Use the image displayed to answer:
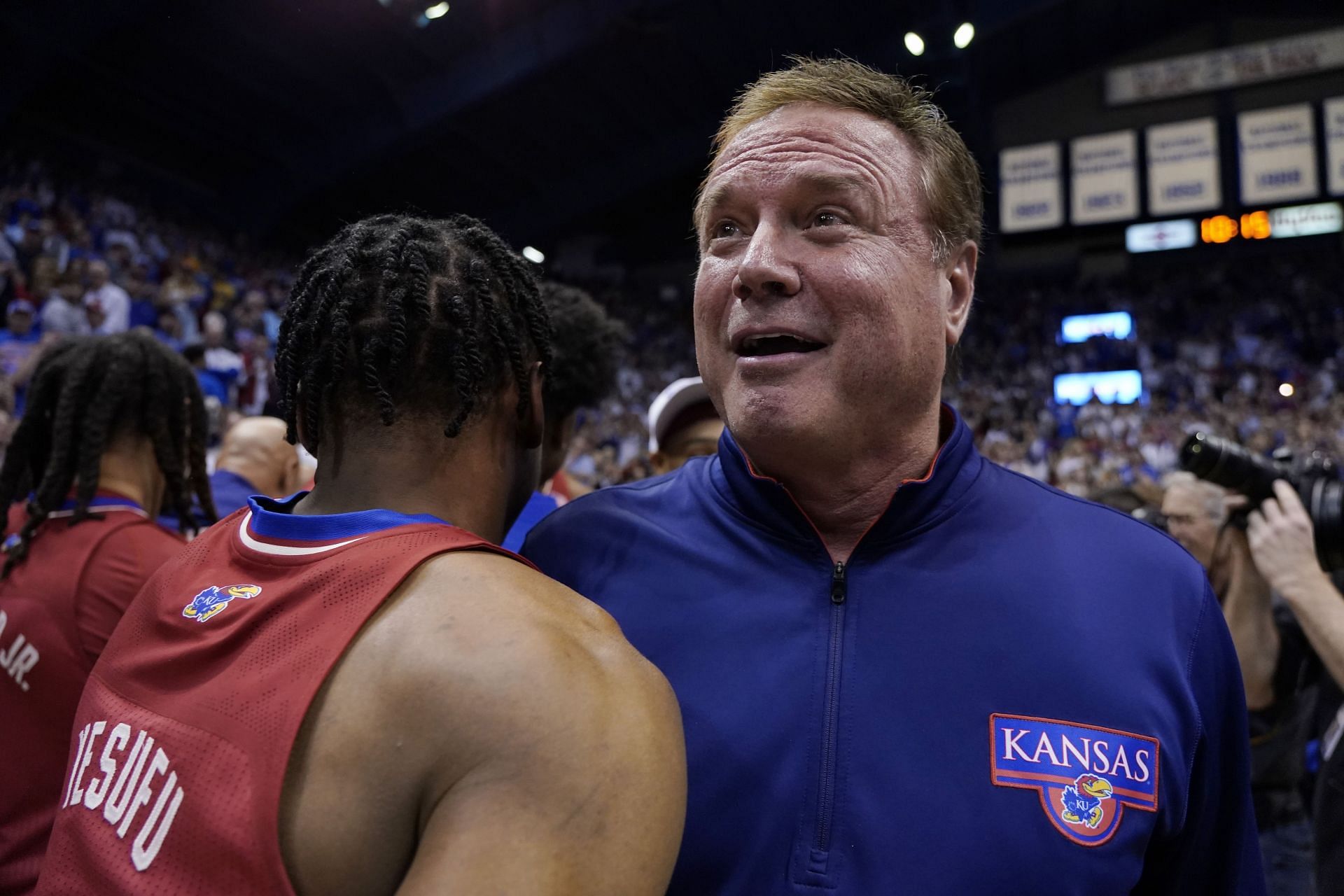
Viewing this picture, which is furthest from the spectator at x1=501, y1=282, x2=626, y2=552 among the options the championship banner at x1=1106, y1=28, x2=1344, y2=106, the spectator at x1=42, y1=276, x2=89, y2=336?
the championship banner at x1=1106, y1=28, x2=1344, y2=106

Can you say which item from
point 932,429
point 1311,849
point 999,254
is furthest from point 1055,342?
point 932,429

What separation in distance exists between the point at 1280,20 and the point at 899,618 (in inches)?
835

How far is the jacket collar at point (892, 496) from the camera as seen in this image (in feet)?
4.52

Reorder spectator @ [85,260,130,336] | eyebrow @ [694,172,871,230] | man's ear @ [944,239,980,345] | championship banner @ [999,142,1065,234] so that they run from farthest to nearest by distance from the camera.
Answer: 1. championship banner @ [999,142,1065,234]
2. spectator @ [85,260,130,336]
3. man's ear @ [944,239,980,345]
4. eyebrow @ [694,172,871,230]

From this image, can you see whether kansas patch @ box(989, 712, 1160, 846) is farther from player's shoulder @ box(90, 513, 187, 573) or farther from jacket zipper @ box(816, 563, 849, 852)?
player's shoulder @ box(90, 513, 187, 573)

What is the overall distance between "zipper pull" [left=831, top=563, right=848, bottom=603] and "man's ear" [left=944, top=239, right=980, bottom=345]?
468 mm

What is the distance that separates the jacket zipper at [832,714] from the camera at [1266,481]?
4.46 feet

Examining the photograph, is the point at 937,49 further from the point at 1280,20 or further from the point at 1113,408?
the point at 1280,20

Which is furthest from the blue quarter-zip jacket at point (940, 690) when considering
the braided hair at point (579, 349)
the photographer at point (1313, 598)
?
the braided hair at point (579, 349)

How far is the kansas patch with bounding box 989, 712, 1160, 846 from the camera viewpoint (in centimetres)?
119

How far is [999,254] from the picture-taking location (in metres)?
19.2

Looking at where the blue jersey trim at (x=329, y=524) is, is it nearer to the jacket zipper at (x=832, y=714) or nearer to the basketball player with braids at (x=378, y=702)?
the basketball player with braids at (x=378, y=702)

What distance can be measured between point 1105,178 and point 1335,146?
3.23 metres

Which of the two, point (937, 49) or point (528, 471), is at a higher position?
point (937, 49)
